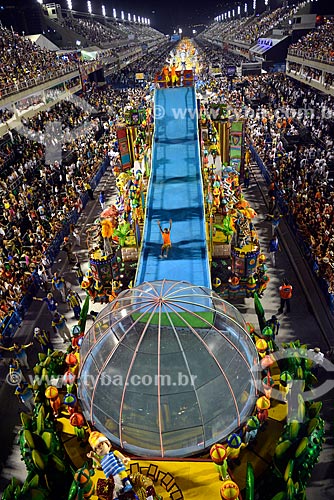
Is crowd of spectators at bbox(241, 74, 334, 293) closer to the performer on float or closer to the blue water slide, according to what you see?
the blue water slide

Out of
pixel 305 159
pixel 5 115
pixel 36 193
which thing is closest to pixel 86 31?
pixel 5 115

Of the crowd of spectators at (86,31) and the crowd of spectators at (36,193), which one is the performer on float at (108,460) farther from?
the crowd of spectators at (86,31)

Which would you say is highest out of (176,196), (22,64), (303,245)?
(22,64)

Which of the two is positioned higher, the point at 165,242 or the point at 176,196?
the point at 176,196

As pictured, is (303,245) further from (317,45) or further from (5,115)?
(317,45)

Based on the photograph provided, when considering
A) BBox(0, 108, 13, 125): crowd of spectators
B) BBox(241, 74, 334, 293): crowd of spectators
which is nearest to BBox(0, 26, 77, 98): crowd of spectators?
BBox(0, 108, 13, 125): crowd of spectators

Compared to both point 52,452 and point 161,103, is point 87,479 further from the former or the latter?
point 161,103
